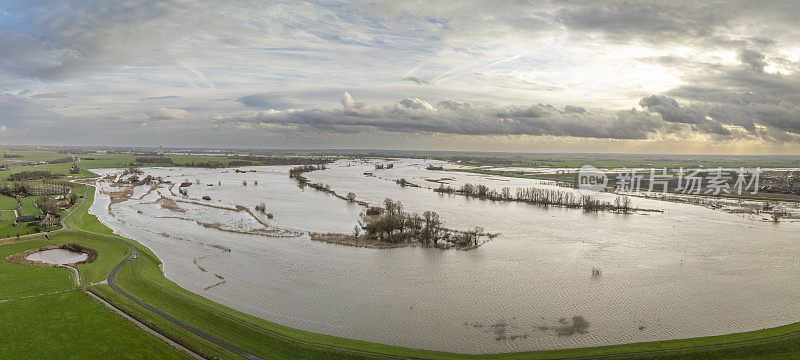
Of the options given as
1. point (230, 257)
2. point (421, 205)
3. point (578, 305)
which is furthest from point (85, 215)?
point (578, 305)

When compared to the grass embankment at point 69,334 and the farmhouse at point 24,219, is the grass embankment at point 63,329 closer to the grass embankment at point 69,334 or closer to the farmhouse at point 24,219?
the grass embankment at point 69,334

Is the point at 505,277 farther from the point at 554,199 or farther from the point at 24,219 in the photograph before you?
the point at 24,219

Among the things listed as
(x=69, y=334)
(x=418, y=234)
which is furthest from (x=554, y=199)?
(x=69, y=334)

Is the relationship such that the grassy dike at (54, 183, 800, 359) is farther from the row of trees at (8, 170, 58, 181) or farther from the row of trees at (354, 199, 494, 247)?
the row of trees at (8, 170, 58, 181)

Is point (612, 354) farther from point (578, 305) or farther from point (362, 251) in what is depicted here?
point (362, 251)

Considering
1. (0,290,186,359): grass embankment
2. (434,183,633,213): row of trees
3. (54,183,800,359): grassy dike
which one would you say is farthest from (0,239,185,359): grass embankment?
(434,183,633,213): row of trees

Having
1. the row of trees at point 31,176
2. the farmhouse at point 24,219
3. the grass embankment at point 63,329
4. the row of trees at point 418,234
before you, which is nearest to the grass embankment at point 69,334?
the grass embankment at point 63,329

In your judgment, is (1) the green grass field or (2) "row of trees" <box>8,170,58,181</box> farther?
(2) "row of trees" <box>8,170,58,181</box>
